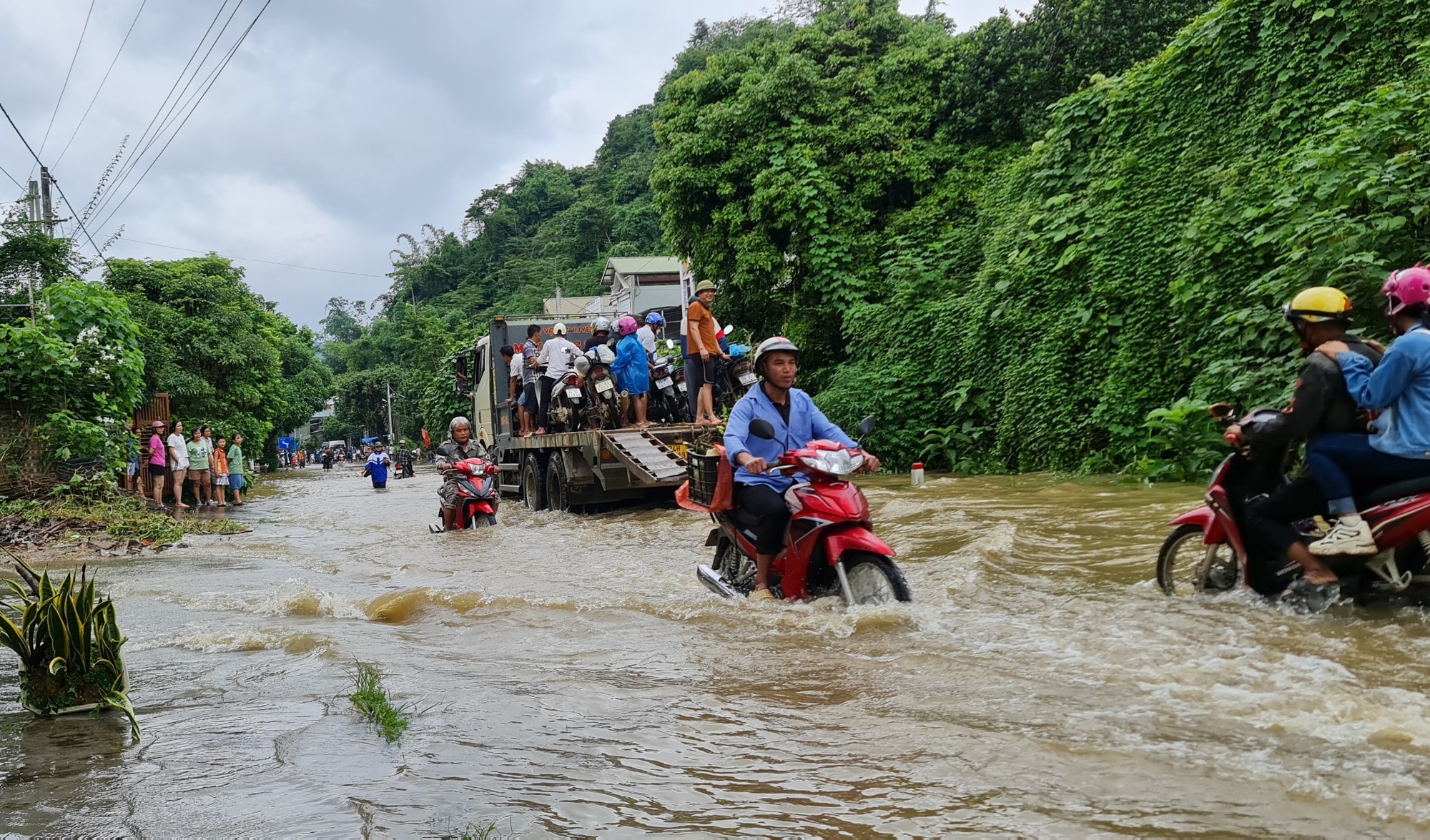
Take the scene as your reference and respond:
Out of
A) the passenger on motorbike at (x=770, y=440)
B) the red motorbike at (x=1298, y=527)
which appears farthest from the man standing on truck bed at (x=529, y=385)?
the red motorbike at (x=1298, y=527)

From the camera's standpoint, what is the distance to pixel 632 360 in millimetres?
13805

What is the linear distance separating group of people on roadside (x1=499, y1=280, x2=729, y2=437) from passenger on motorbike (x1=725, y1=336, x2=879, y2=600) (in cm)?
553

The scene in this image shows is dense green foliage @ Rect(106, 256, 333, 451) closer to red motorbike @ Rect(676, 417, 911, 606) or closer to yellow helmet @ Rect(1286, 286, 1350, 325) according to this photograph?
red motorbike @ Rect(676, 417, 911, 606)

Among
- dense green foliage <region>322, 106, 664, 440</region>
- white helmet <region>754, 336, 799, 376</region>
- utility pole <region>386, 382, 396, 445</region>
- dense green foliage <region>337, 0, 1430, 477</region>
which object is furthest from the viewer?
utility pole <region>386, 382, 396, 445</region>

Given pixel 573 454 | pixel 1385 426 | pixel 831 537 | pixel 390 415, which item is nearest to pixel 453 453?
pixel 573 454

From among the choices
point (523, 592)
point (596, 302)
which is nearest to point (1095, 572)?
point (523, 592)

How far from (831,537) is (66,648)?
360cm

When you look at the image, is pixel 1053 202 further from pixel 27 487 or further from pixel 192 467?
pixel 192 467

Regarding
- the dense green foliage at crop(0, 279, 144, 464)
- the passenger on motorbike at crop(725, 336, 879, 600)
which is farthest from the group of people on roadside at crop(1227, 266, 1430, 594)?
the dense green foliage at crop(0, 279, 144, 464)

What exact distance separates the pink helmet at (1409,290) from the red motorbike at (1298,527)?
74 centimetres

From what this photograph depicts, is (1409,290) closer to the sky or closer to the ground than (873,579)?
closer to the sky

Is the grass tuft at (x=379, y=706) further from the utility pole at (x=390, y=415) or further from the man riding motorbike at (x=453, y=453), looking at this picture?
the utility pole at (x=390, y=415)

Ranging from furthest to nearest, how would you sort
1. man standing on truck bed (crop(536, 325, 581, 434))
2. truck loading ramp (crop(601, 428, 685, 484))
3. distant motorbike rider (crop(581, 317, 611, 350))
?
man standing on truck bed (crop(536, 325, 581, 434)), distant motorbike rider (crop(581, 317, 611, 350)), truck loading ramp (crop(601, 428, 685, 484))

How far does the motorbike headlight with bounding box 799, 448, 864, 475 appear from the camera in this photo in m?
5.75
